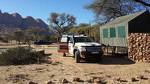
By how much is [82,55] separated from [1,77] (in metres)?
7.45

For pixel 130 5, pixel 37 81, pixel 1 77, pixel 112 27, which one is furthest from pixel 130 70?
pixel 130 5

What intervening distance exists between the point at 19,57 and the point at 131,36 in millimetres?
7971

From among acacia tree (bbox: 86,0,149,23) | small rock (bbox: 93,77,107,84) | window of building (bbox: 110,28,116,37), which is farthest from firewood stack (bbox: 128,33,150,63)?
acacia tree (bbox: 86,0,149,23)

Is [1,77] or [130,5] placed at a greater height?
[130,5]

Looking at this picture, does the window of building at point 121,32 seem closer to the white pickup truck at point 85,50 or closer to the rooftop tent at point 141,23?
the rooftop tent at point 141,23

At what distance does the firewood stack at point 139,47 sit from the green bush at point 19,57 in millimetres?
6567

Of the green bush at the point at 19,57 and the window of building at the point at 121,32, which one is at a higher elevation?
the window of building at the point at 121,32

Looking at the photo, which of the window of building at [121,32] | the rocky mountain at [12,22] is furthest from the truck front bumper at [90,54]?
the rocky mountain at [12,22]

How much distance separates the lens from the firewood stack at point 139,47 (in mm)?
20812

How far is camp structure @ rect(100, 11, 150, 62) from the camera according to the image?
21.3 m

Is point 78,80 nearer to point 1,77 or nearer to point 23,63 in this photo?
point 1,77

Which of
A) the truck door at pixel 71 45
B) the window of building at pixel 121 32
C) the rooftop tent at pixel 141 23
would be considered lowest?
the truck door at pixel 71 45

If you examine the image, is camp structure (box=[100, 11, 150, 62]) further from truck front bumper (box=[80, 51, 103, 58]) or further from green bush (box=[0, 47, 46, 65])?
green bush (box=[0, 47, 46, 65])

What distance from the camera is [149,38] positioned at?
2070 centimetres
